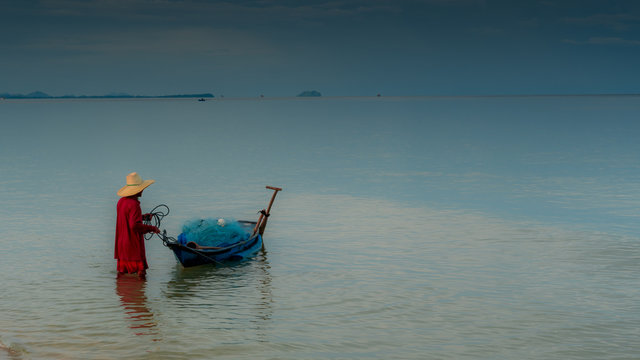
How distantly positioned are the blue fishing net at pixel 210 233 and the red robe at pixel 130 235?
1519mm

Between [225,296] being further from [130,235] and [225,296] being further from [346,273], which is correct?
[346,273]

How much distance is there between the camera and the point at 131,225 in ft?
43.5

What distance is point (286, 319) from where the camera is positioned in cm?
1258

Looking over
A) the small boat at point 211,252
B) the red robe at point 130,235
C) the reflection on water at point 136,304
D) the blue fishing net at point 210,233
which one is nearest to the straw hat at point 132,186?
the red robe at point 130,235

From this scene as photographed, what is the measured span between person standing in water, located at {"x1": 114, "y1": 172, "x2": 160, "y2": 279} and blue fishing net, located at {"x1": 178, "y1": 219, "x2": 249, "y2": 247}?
1.63m

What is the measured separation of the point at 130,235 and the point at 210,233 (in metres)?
2.57

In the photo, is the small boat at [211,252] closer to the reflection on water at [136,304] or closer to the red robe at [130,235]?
the red robe at [130,235]

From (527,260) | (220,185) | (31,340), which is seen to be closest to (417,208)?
(527,260)

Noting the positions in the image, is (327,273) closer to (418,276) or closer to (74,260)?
(418,276)

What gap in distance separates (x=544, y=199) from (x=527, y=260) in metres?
10.5

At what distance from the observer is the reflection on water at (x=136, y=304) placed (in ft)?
39.6

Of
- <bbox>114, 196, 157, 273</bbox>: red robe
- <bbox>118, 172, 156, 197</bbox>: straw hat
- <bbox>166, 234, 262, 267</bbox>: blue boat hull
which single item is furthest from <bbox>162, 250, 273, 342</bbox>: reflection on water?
<bbox>118, 172, 156, 197</bbox>: straw hat

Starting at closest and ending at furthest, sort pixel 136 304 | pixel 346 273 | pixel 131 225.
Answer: pixel 131 225 < pixel 136 304 < pixel 346 273

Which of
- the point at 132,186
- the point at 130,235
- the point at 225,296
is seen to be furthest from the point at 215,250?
the point at 132,186
